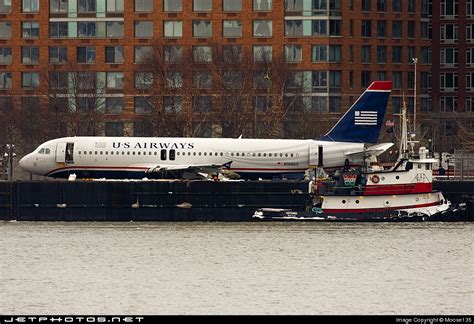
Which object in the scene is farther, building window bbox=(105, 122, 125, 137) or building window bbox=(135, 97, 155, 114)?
building window bbox=(105, 122, 125, 137)

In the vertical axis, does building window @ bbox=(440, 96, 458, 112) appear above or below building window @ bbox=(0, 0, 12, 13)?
below

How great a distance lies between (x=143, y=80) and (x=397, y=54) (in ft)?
105

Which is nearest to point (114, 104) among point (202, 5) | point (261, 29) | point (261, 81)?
point (202, 5)

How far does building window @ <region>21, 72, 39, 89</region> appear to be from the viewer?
495ft

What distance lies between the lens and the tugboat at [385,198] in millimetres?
74000

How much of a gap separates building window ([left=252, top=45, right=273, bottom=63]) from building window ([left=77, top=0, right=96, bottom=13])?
17116mm

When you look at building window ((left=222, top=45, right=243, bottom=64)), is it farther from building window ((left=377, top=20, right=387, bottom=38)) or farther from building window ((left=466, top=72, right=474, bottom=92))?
building window ((left=466, top=72, right=474, bottom=92))

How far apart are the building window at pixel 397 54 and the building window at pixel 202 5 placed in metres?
21.8

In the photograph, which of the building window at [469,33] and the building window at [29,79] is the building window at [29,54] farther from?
the building window at [469,33]

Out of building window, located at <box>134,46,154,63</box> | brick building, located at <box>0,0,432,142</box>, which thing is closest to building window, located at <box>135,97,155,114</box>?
brick building, located at <box>0,0,432,142</box>

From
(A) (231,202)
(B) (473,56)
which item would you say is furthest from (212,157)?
(B) (473,56)

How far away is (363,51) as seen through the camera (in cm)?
15612

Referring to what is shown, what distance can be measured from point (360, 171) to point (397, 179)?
3.22m

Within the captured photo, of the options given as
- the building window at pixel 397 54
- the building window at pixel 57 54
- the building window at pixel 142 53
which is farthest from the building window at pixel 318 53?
the building window at pixel 57 54
